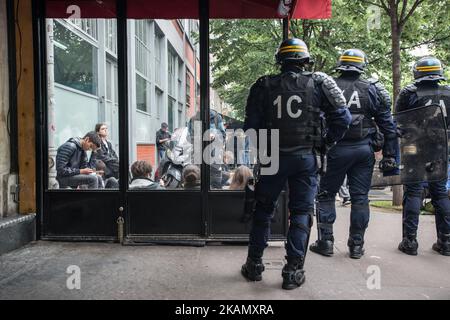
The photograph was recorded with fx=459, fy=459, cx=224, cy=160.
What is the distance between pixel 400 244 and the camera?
530cm

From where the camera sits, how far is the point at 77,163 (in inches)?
222

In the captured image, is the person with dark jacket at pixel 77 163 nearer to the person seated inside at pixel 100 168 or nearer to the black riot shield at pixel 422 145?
the person seated inside at pixel 100 168

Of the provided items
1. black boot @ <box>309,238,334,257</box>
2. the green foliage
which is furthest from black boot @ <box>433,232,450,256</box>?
the green foliage

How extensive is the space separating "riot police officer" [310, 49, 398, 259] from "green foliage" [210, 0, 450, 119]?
4.03 feet

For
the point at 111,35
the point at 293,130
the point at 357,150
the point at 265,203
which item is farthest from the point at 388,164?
the point at 111,35

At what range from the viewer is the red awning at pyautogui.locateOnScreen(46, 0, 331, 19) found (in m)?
5.41

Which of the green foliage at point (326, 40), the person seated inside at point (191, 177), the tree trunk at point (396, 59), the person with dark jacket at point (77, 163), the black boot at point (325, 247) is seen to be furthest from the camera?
the tree trunk at point (396, 59)

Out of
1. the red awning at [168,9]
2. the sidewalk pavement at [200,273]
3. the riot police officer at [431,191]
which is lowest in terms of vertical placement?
the sidewalk pavement at [200,273]

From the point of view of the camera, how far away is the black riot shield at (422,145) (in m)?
4.89

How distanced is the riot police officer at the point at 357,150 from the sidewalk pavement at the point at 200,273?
1.19ft

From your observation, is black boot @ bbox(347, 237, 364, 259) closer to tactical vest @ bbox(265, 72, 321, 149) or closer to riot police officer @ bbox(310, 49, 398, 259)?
riot police officer @ bbox(310, 49, 398, 259)

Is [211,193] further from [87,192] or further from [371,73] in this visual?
[371,73]

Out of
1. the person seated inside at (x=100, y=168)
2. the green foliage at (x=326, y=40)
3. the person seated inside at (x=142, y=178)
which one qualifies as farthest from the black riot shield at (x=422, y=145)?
the person seated inside at (x=100, y=168)
